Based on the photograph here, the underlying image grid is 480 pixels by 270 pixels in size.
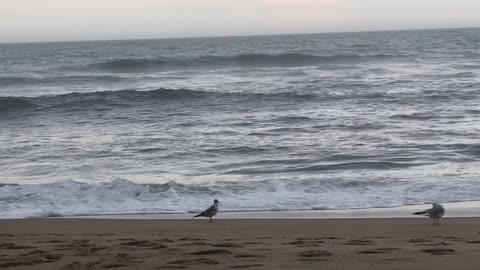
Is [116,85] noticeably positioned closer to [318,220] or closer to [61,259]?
[318,220]

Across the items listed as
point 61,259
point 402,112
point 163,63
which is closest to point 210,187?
point 61,259

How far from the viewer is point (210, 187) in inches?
426

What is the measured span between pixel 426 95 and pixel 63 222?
59.2 ft

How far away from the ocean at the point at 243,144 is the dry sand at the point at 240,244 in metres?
1.52

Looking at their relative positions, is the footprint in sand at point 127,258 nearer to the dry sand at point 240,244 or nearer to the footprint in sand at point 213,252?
the dry sand at point 240,244

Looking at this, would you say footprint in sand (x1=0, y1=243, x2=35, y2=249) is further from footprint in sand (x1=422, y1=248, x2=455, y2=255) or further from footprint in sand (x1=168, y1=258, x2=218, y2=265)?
footprint in sand (x1=422, y1=248, x2=455, y2=255)

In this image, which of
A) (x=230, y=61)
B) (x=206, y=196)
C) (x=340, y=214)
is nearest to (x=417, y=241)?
(x=340, y=214)

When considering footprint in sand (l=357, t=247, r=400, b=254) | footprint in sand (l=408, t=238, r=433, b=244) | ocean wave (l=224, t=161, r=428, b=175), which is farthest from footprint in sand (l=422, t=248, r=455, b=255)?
ocean wave (l=224, t=161, r=428, b=175)

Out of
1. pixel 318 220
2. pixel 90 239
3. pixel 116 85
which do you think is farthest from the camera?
pixel 116 85

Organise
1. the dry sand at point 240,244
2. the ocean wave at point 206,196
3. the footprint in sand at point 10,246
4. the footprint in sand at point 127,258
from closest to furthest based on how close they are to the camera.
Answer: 1. the dry sand at point 240,244
2. the footprint in sand at point 127,258
3. the footprint in sand at point 10,246
4. the ocean wave at point 206,196

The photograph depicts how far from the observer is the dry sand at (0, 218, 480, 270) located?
5.12 meters

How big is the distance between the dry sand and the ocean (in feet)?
5.00

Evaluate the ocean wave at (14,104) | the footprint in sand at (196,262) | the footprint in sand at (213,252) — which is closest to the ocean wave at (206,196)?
the footprint in sand at (213,252)

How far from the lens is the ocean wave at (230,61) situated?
42.9 m
